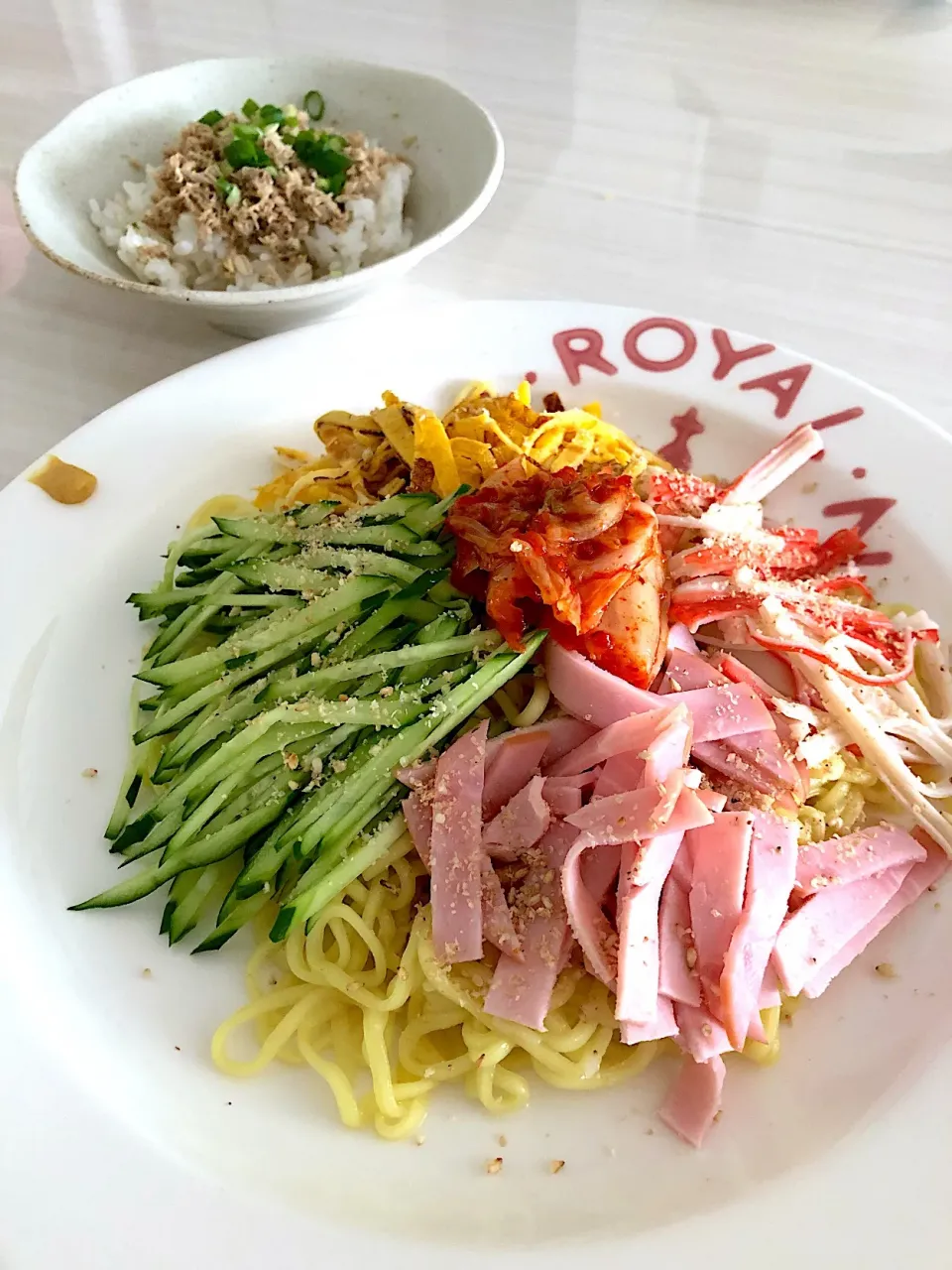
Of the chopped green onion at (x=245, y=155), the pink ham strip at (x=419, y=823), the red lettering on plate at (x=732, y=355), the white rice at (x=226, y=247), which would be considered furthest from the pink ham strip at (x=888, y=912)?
the chopped green onion at (x=245, y=155)

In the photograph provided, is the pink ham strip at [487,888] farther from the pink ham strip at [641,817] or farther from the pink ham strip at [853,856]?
the pink ham strip at [853,856]

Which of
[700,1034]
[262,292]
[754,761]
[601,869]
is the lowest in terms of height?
[700,1034]

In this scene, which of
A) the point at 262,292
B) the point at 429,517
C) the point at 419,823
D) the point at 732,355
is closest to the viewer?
the point at 419,823

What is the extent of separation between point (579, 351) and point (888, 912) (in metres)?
1.71

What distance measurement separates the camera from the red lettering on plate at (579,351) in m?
2.76

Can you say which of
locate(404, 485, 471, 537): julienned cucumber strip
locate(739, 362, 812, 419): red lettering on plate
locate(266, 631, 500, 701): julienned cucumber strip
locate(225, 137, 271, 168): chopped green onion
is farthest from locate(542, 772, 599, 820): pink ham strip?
locate(225, 137, 271, 168): chopped green onion

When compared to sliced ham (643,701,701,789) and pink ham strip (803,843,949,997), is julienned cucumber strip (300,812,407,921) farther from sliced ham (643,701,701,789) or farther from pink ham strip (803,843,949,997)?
pink ham strip (803,843,949,997)

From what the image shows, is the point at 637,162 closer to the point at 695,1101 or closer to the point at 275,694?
the point at 275,694

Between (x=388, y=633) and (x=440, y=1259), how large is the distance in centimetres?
114

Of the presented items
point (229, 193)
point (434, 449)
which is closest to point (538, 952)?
point (434, 449)

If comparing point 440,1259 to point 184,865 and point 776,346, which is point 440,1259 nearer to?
point 184,865

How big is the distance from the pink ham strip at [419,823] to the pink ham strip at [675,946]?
0.45 m

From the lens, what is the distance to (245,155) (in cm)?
290

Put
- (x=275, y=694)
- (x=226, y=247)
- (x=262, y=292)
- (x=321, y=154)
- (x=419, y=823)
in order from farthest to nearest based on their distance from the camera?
1. (x=321, y=154)
2. (x=226, y=247)
3. (x=262, y=292)
4. (x=275, y=694)
5. (x=419, y=823)
